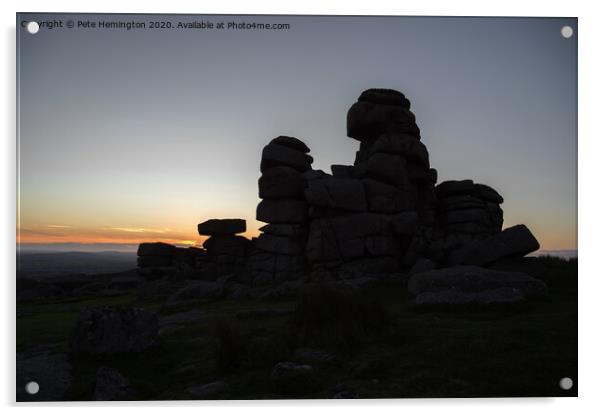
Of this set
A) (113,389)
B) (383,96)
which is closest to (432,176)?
(383,96)

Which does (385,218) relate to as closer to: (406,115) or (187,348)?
(406,115)

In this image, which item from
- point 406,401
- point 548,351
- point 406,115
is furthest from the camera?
point 406,115

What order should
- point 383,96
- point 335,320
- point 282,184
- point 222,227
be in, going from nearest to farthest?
point 335,320, point 383,96, point 282,184, point 222,227

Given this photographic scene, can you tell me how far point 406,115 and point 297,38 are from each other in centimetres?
1931

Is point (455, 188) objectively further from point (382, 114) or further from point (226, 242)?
point (226, 242)

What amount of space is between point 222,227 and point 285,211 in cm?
861

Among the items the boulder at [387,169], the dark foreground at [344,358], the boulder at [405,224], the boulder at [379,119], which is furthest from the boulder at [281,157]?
the dark foreground at [344,358]

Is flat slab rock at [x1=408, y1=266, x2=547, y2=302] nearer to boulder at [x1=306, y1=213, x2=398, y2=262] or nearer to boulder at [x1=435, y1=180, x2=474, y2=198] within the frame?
boulder at [x1=306, y1=213, x2=398, y2=262]

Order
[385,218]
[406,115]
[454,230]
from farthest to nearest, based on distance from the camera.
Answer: [454,230] → [406,115] → [385,218]

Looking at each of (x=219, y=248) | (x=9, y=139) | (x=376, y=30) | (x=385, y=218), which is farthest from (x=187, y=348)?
(x=219, y=248)

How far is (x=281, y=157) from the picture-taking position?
2794 cm

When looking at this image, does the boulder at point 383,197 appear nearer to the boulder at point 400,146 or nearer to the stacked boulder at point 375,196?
the stacked boulder at point 375,196

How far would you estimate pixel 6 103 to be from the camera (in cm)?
875

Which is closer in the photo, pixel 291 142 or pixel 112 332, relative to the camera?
pixel 112 332
